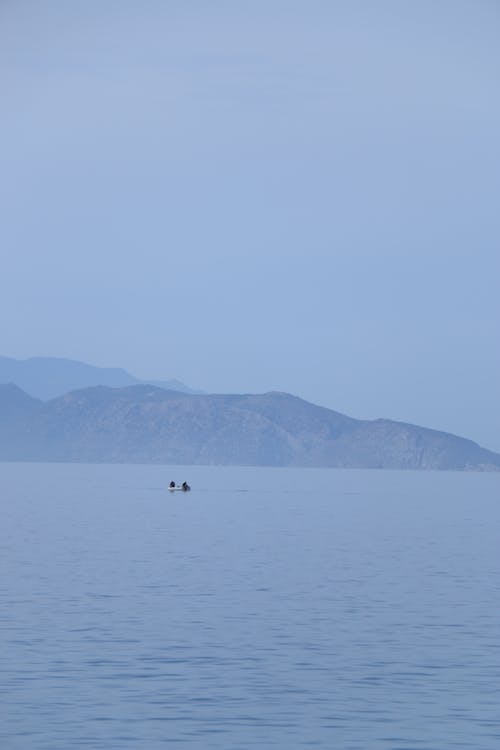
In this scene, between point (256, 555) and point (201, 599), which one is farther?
point (256, 555)

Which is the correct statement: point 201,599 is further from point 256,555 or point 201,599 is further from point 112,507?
point 112,507

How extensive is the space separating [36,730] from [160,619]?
53.6 ft

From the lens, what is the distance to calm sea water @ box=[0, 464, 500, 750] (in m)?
33.2

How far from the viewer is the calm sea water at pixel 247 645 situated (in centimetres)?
3316

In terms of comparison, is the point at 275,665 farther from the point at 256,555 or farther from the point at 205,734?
the point at 256,555

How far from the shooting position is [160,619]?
48.9 meters

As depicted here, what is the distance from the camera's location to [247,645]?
144ft

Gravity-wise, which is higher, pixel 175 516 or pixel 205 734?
pixel 175 516

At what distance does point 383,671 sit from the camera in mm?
39656

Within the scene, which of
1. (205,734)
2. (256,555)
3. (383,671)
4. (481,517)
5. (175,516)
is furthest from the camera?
(481,517)

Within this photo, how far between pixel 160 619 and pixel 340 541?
43201mm

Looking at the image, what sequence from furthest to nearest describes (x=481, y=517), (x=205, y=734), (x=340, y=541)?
(x=481, y=517), (x=340, y=541), (x=205, y=734)

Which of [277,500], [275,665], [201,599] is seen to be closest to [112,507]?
[277,500]

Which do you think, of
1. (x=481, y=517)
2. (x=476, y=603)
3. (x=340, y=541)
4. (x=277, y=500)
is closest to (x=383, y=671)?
(x=476, y=603)
